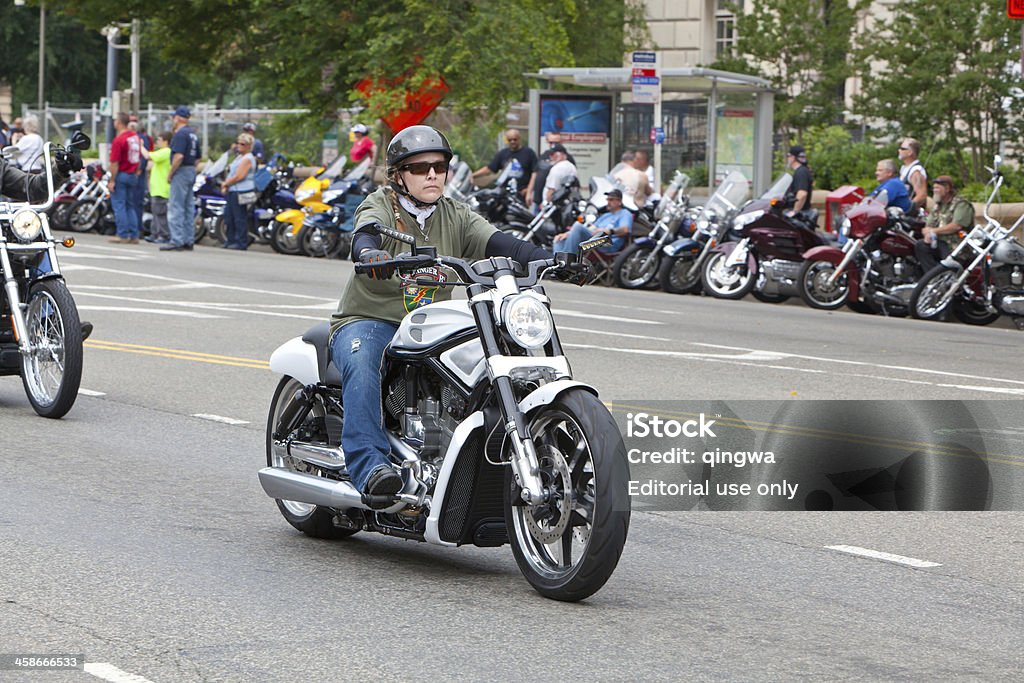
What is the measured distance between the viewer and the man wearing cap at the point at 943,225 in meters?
19.0

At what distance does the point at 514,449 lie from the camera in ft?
19.0

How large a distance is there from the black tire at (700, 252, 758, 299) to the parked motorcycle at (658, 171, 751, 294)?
14 centimetres

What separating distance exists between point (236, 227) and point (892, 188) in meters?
11.0

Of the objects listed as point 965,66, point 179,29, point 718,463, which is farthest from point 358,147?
point 718,463

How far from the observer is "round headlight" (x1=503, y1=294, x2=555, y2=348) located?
5766 mm

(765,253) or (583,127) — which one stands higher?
(583,127)

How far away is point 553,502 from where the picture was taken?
18.9 feet

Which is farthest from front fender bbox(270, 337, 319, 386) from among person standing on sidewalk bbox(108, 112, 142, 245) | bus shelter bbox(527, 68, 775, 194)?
bus shelter bbox(527, 68, 775, 194)

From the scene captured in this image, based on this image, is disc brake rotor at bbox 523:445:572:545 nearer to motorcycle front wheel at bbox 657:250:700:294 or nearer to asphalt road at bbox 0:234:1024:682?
asphalt road at bbox 0:234:1024:682

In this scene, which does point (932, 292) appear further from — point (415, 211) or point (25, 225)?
point (415, 211)

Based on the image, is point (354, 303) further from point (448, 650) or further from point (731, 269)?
point (731, 269)

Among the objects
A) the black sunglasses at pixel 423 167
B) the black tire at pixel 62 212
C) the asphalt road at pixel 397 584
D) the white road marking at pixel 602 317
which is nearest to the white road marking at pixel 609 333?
the white road marking at pixel 602 317

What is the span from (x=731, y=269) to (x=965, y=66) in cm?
1197

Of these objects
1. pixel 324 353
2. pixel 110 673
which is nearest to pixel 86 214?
pixel 324 353
